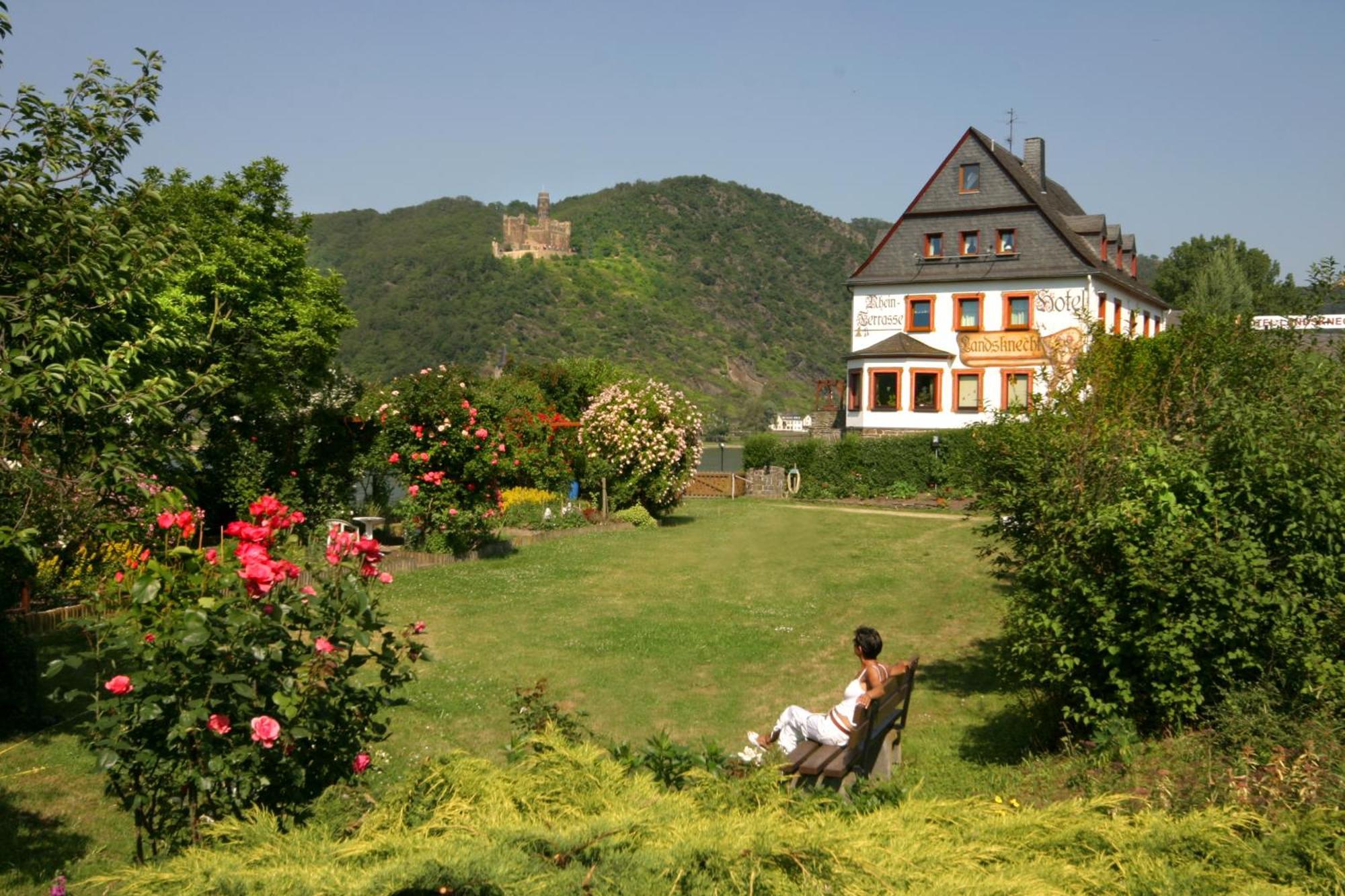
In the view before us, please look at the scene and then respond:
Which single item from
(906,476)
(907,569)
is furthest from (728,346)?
(907,569)

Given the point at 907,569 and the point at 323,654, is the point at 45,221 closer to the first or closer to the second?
the point at 323,654

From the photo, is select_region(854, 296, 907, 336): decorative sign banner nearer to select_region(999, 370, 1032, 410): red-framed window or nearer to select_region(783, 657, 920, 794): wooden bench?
select_region(999, 370, 1032, 410): red-framed window

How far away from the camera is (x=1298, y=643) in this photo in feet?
20.2

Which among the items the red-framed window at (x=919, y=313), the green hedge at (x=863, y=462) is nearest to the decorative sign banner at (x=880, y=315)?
the red-framed window at (x=919, y=313)

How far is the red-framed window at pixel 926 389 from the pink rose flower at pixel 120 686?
→ 37250 millimetres

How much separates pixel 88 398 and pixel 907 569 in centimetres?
1502

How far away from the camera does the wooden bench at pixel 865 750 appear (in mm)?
6199

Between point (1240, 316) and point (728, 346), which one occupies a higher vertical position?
point (728, 346)

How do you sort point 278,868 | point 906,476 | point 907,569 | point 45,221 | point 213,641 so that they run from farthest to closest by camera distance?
point 906,476, point 907,569, point 45,221, point 213,641, point 278,868

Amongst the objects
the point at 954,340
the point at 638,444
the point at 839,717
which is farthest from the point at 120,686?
the point at 954,340

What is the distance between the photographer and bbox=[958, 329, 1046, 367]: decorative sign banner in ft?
126

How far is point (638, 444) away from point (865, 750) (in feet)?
61.1

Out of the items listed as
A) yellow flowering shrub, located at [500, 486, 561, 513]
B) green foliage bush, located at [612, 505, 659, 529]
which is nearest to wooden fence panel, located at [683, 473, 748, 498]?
green foliage bush, located at [612, 505, 659, 529]

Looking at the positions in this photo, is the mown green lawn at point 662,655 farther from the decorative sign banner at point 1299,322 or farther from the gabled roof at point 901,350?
the gabled roof at point 901,350
